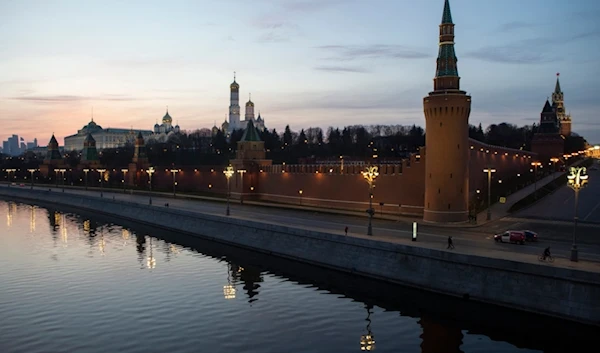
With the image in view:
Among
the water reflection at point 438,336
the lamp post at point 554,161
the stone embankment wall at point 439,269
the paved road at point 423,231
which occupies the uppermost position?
the lamp post at point 554,161

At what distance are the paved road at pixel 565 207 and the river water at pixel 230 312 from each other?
59.8 feet

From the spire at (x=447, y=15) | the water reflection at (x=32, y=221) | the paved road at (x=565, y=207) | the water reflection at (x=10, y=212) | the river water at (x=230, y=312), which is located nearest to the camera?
the river water at (x=230, y=312)

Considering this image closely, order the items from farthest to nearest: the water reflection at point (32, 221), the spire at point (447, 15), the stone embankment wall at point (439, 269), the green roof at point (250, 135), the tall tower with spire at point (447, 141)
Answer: the green roof at point (250, 135) → the water reflection at point (32, 221) → the spire at point (447, 15) → the tall tower with spire at point (447, 141) → the stone embankment wall at point (439, 269)

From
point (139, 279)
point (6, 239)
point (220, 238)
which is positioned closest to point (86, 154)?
point (6, 239)

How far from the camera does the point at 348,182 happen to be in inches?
1996

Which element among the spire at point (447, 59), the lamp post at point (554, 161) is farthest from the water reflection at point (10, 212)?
the lamp post at point (554, 161)

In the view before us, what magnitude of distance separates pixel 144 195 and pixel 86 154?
149 feet

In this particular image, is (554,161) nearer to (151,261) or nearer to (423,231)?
(423,231)

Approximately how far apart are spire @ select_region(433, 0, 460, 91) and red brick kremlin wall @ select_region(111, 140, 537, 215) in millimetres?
6317

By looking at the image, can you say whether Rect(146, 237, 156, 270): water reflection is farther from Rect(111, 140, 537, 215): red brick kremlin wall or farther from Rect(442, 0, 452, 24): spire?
Rect(442, 0, 452, 24): spire

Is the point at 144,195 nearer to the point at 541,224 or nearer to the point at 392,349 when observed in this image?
the point at 541,224

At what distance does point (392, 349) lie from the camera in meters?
20.0

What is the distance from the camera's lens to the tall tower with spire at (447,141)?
39.3 metres

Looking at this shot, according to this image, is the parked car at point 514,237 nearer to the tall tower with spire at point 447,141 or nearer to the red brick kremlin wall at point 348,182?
the tall tower with spire at point 447,141
